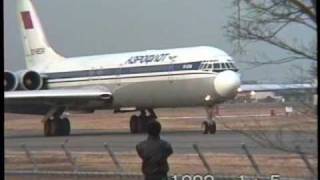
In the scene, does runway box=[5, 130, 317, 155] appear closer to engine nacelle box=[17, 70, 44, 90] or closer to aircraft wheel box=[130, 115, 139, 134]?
aircraft wheel box=[130, 115, 139, 134]

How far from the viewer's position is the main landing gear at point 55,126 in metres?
24.3

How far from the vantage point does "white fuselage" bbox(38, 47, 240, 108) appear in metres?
25.0

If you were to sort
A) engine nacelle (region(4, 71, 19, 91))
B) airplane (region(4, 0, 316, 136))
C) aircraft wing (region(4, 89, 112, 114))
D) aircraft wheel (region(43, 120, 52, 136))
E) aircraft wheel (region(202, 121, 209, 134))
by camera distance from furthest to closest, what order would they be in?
aircraft wing (region(4, 89, 112, 114)) < airplane (region(4, 0, 316, 136)) < aircraft wheel (region(43, 120, 52, 136)) < aircraft wheel (region(202, 121, 209, 134)) < engine nacelle (region(4, 71, 19, 91))

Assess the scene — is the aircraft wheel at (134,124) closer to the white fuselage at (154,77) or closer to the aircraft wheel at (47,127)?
the white fuselage at (154,77)

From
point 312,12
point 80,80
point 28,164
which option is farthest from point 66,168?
point 80,80

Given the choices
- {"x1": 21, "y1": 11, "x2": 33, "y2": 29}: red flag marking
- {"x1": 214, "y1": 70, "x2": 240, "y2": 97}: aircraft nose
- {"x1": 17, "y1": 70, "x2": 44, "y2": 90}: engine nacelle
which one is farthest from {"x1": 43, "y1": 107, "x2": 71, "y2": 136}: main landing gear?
{"x1": 214, "y1": 70, "x2": 240, "y2": 97}: aircraft nose

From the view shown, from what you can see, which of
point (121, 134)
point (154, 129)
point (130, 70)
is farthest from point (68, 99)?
point (154, 129)

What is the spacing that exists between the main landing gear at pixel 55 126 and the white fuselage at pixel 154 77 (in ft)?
6.47

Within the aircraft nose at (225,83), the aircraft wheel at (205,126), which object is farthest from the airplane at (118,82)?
the aircraft wheel at (205,126)

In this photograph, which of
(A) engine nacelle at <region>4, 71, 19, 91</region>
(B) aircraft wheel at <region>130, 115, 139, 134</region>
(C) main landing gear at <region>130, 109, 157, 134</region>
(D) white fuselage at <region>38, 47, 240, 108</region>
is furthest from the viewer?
(D) white fuselage at <region>38, 47, 240, 108</region>

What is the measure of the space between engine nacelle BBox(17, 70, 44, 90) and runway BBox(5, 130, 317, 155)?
3.20 meters

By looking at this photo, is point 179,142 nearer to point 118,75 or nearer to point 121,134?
point 121,134

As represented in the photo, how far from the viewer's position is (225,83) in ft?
81.1

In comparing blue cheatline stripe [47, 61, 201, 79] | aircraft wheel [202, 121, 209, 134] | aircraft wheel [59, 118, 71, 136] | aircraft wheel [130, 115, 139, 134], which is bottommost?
aircraft wheel [59, 118, 71, 136]
